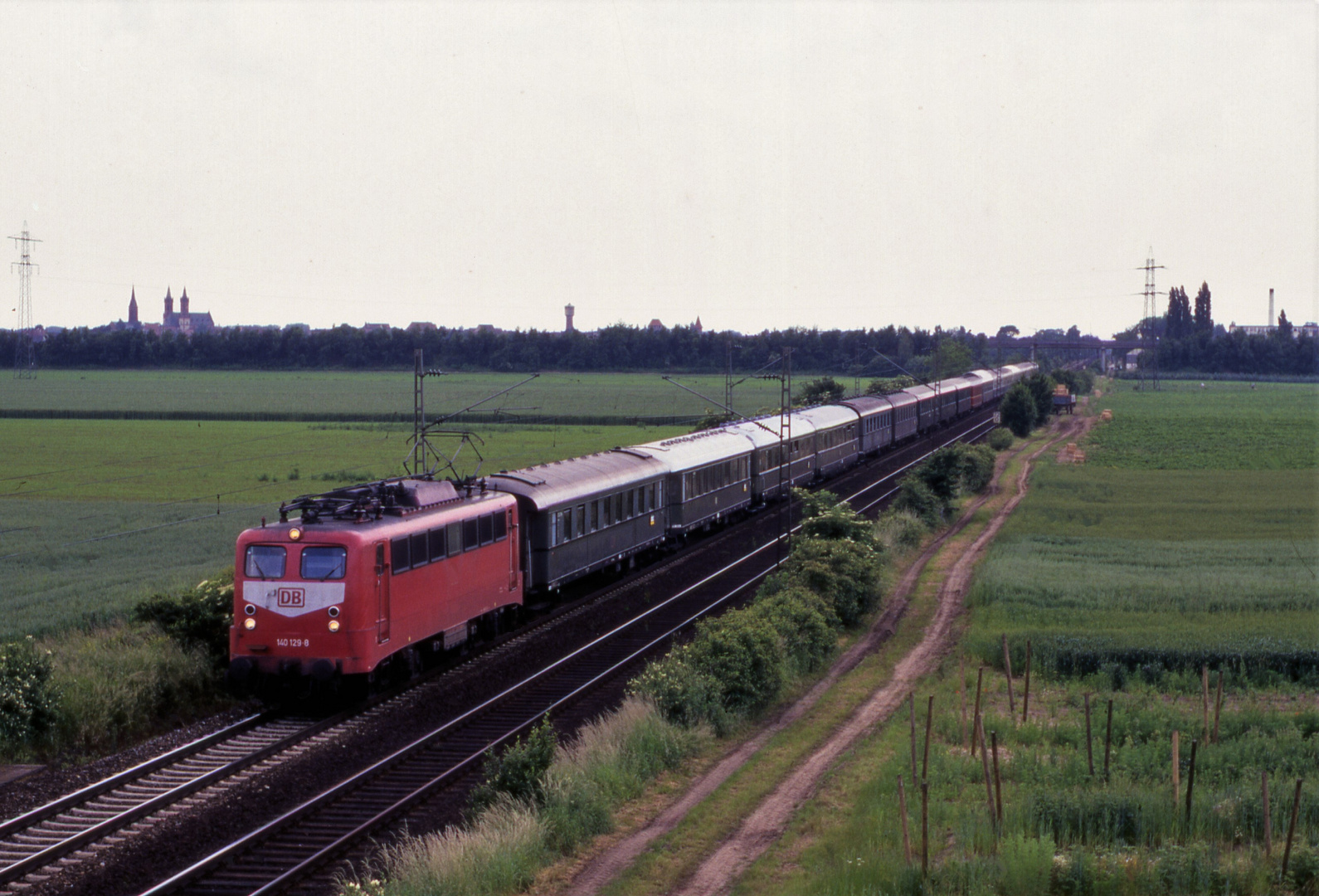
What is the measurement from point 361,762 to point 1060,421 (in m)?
102

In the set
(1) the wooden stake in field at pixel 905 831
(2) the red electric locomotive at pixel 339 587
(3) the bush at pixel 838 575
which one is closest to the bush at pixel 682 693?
(2) the red electric locomotive at pixel 339 587

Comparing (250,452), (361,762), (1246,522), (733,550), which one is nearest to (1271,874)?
(361,762)

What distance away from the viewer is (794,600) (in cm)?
2661

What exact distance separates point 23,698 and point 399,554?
19.0 ft

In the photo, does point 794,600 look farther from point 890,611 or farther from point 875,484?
point 875,484

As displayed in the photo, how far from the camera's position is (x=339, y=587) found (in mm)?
19375

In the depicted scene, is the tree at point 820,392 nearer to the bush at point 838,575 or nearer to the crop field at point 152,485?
the crop field at point 152,485

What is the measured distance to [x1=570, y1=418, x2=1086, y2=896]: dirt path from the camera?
14.3 m

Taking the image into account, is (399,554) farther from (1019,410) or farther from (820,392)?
(1019,410)

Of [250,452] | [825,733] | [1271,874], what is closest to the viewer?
[1271,874]

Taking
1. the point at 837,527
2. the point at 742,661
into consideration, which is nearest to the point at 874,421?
the point at 837,527

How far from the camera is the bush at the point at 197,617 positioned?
22125 millimetres

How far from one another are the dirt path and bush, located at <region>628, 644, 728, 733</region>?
772 mm

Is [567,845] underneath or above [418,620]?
underneath
